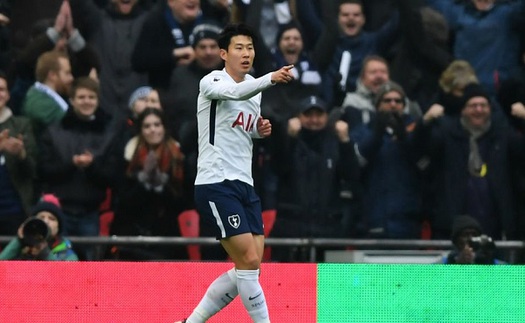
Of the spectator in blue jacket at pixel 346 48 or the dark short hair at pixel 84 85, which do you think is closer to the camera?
the dark short hair at pixel 84 85

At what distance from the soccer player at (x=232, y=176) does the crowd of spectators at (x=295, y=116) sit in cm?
352

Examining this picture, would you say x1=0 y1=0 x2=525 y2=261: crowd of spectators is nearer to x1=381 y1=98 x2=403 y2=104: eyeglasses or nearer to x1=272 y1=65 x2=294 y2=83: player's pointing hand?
x1=381 y1=98 x2=403 y2=104: eyeglasses

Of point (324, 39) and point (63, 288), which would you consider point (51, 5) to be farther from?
point (63, 288)

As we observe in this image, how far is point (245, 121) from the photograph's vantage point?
8.48m

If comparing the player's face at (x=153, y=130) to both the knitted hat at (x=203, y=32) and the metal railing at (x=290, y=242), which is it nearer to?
the knitted hat at (x=203, y=32)

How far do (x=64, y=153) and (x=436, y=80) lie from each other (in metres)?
3.65

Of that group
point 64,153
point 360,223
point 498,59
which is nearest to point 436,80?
point 498,59

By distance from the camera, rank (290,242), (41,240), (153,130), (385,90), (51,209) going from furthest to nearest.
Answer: (385,90), (153,130), (290,242), (51,209), (41,240)

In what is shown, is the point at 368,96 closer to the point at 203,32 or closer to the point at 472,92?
the point at 472,92

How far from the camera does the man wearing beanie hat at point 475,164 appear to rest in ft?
40.2

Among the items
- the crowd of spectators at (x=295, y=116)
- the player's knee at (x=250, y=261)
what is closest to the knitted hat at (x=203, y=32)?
the crowd of spectators at (x=295, y=116)

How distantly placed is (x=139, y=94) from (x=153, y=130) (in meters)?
0.45

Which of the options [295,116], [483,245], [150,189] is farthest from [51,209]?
[483,245]

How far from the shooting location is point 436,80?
12594mm
